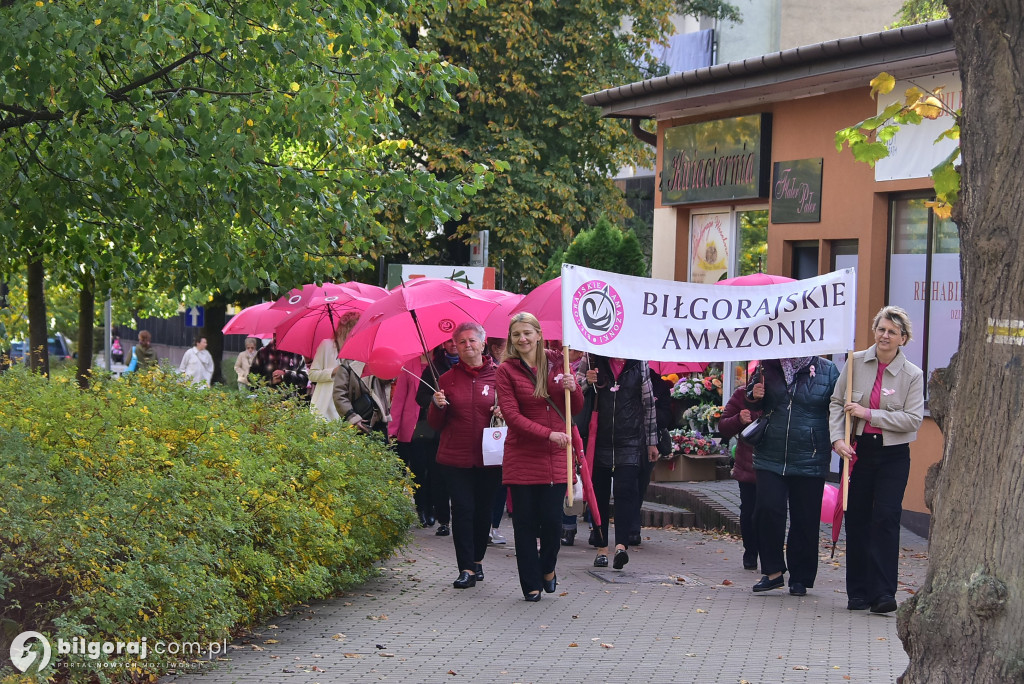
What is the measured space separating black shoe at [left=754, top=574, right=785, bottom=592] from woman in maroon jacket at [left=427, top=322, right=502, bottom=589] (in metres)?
1.93

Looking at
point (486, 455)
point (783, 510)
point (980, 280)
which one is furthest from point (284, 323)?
point (980, 280)

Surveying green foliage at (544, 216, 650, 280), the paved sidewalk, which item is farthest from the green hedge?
green foliage at (544, 216, 650, 280)

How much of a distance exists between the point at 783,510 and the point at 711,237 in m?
8.59

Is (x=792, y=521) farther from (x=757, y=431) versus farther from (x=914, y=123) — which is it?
(x=914, y=123)

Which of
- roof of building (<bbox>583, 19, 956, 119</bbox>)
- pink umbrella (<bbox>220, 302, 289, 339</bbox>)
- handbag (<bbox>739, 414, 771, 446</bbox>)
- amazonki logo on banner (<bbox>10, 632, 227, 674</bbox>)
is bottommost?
amazonki logo on banner (<bbox>10, 632, 227, 674</bbox>)

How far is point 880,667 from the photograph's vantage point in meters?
6.95

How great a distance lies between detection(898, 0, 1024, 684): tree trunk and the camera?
477 cm

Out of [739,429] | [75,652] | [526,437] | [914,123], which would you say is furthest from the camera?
[739,429]

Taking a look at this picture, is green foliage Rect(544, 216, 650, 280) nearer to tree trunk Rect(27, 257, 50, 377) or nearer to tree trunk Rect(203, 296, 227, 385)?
tree trunk Rect(27, 257, 50, 377)

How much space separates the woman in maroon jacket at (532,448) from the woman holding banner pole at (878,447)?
71.7 inches

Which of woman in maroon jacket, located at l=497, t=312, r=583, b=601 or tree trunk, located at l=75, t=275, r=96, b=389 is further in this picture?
tree trunk, located at l=75, t=275, r=96, b=389

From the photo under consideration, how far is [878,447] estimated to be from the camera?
8523 mm

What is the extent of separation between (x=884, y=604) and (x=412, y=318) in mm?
4494

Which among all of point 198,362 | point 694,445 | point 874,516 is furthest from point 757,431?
point 198,362
